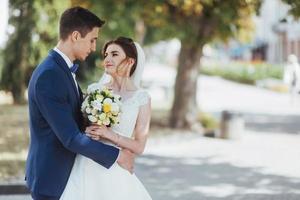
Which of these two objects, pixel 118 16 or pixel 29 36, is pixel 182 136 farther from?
pixel 29 36

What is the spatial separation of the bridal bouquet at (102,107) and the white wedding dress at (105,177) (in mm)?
115

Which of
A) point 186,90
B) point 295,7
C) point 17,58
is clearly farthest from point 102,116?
point 17,58

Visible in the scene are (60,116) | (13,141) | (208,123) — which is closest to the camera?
(60,116)

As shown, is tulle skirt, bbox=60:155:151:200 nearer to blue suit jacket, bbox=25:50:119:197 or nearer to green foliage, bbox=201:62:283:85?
blue suit jacket, bbox=25:50:119:197

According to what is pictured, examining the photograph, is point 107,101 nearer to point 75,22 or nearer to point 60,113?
point 60,113

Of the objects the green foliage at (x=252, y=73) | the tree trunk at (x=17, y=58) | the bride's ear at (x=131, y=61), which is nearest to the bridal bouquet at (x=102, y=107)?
the bride's ear at (x=131, y=61)

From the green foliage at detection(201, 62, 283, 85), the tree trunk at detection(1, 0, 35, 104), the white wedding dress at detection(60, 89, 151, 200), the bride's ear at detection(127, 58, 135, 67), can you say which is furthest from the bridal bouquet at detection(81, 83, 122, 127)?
the green foliage at detection(201, 62, 283, 85)

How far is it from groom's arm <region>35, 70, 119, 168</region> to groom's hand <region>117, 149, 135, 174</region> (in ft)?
0.85

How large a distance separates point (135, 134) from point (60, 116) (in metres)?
0.62

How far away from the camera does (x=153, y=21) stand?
15.4m

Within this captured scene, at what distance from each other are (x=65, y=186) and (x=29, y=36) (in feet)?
63.8

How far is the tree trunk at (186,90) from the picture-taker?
16203mm

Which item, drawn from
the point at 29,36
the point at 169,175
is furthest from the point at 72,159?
the point at 29,36

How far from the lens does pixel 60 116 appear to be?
11.3 ft
